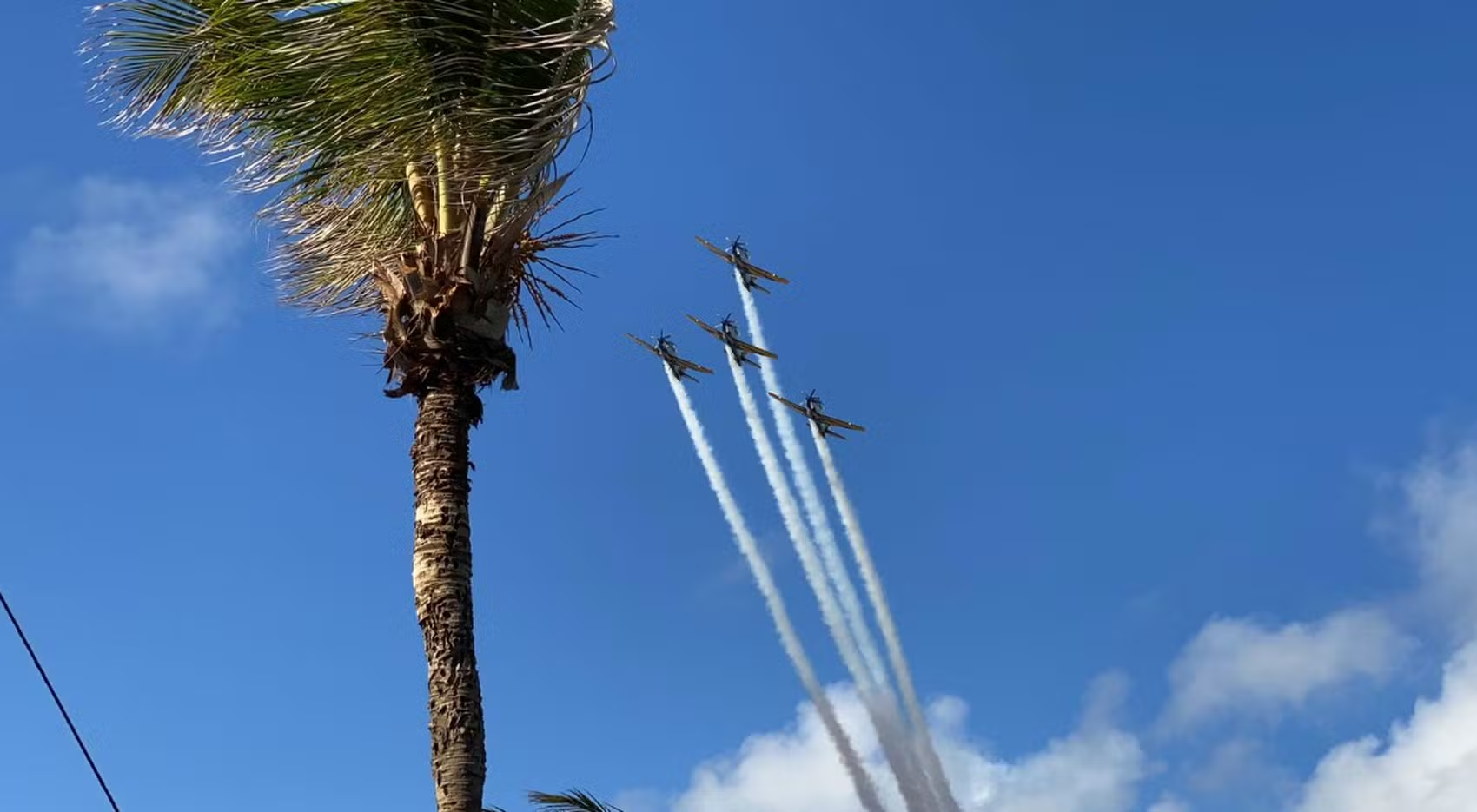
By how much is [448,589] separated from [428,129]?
11.4ft

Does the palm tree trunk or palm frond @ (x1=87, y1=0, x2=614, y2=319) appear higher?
palm frond @ (x1=87, y1=0, x2=614, y2=319)

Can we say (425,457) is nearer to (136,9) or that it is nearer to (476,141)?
(476,141)

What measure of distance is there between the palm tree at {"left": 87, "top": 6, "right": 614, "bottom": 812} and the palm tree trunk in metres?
0.02

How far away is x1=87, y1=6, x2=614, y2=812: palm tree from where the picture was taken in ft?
35.6

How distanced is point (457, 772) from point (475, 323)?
10.8 ft

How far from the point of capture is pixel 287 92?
37.1 ft

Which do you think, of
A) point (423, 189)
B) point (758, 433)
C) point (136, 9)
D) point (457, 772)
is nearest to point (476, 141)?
point (423, 189)

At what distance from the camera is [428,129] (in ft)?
36.9

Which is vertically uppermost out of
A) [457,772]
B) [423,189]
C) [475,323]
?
[423,189]

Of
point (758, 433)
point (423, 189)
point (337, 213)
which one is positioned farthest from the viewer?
point (758, 433)

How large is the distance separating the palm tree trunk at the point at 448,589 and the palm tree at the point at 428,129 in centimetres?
2

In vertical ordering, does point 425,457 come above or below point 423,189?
below

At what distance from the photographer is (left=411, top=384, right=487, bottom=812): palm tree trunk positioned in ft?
32.6

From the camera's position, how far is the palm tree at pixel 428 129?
10844 millimetres
